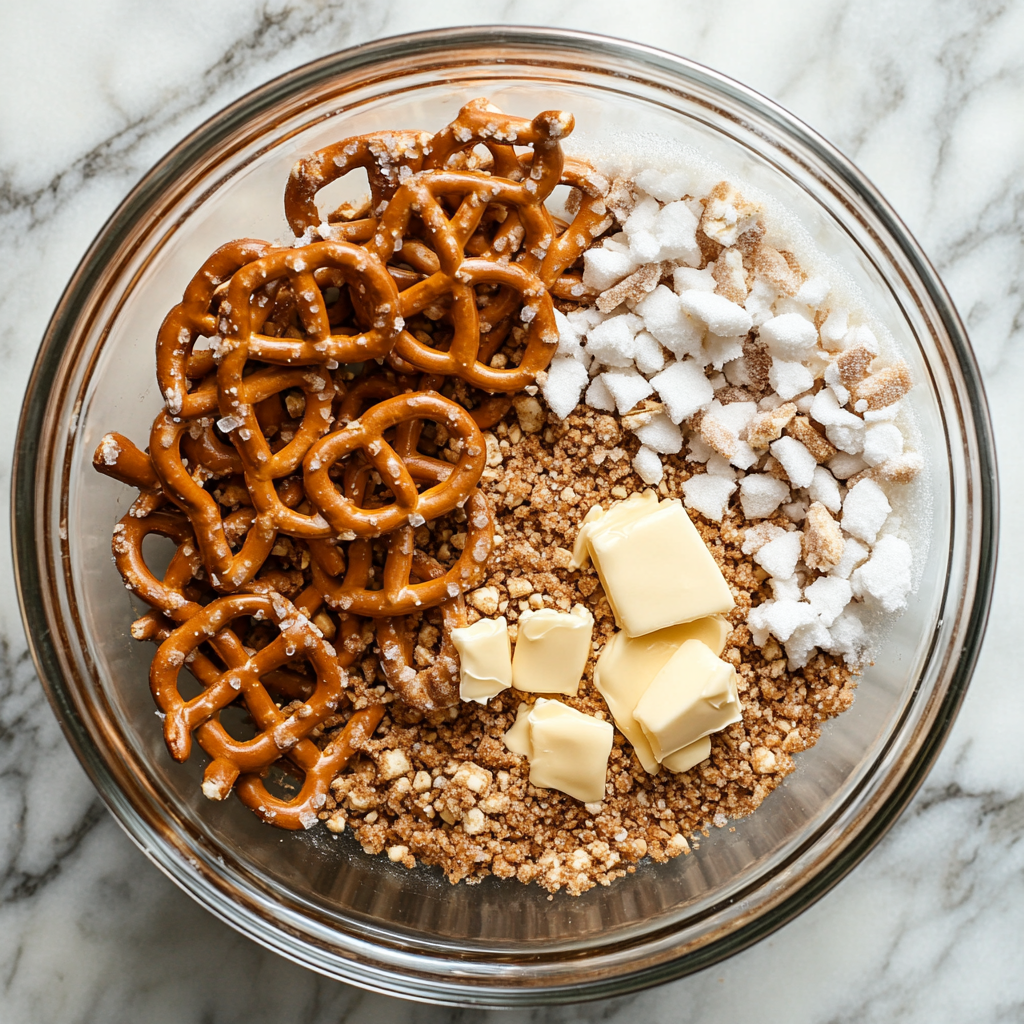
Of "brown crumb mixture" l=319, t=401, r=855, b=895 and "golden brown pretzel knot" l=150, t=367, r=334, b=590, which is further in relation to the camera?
"brown crumb mixture" l=319, t=401, r=855, b=895

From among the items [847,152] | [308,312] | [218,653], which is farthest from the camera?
[847,152]

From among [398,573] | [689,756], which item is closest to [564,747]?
[689,756]

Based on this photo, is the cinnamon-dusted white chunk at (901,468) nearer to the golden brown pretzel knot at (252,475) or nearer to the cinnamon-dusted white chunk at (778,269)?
the cinnamon-dusted white chunk at (778,269)

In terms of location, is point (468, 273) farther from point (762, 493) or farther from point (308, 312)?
point (762, 493)

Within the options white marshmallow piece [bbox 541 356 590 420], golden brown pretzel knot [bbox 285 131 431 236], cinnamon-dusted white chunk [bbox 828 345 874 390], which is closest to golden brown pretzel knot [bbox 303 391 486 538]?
white marshmallow piece [bbox 541 356 590 420]

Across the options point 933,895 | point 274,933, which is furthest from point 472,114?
point 933,895

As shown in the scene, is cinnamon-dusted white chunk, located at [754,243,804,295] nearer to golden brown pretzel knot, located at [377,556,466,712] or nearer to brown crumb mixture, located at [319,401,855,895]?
brown crumb mixture, located at [319,401,855,895]
